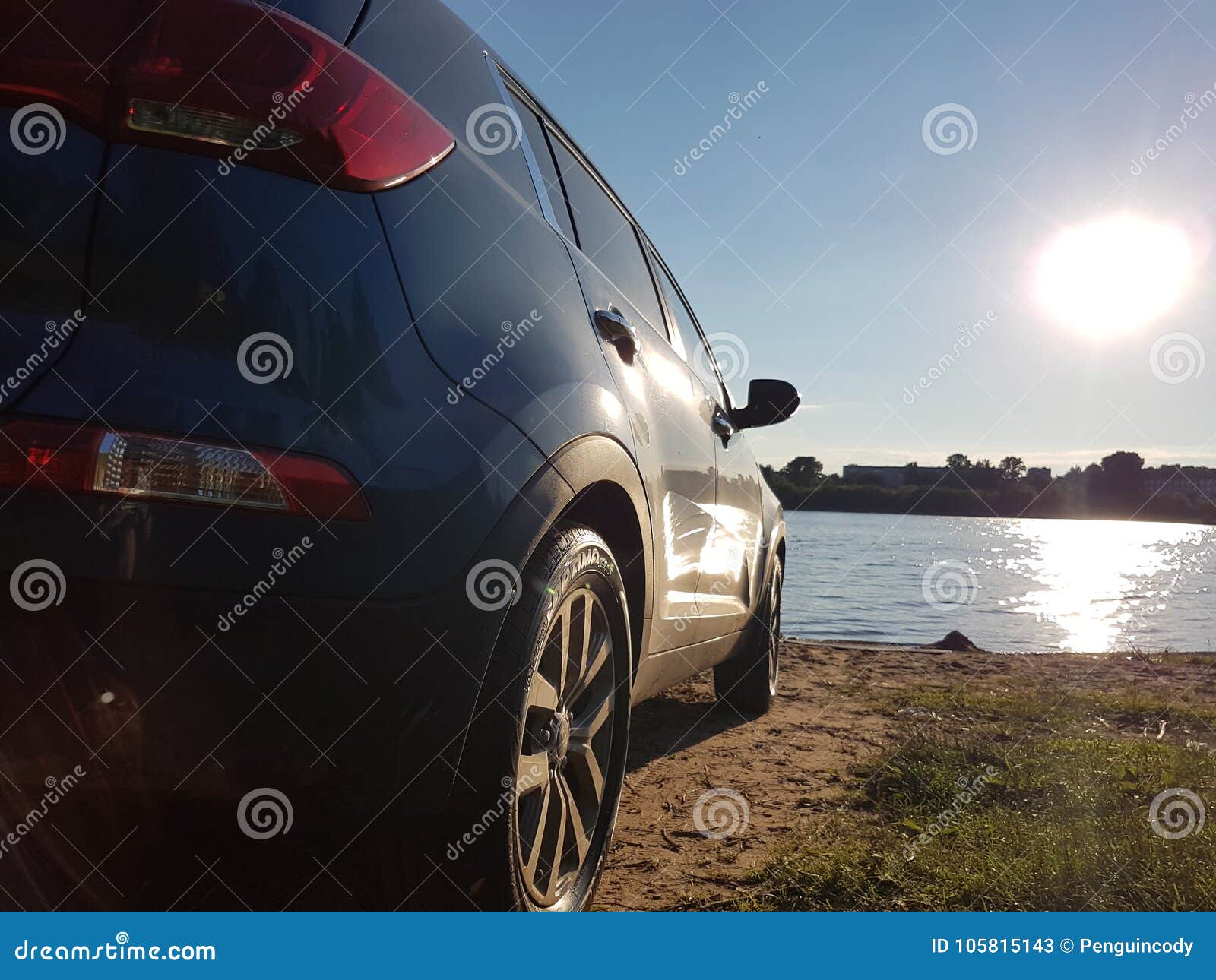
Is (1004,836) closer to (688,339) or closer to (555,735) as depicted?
(555,735)

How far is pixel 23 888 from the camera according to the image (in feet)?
5.72

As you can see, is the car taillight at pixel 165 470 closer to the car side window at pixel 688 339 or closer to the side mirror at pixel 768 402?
the car side window at pixel 688 339

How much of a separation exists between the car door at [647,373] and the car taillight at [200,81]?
0.81m

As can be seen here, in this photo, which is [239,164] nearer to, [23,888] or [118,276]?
[118,276]

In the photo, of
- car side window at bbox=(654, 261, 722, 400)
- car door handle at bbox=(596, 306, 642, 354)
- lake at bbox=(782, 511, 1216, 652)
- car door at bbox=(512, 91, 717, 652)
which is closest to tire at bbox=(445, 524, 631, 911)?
car door at bbox=(512, 91, 717, 652)

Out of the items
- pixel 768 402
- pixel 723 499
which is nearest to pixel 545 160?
pixel 723 499

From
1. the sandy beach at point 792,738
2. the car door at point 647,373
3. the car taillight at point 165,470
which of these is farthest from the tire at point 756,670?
the car taillight at point 165,470

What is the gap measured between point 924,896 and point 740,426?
236cm

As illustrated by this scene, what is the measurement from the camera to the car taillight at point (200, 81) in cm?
138

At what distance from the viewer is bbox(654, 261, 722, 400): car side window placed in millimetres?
3635

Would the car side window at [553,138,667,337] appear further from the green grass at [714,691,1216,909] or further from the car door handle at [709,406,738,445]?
the green grass at [714,691,1216,909]

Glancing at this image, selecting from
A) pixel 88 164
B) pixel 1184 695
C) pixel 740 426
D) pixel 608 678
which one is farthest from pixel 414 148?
pixel 1184 695

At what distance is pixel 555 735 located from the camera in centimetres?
200

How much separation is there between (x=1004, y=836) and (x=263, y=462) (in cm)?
240
